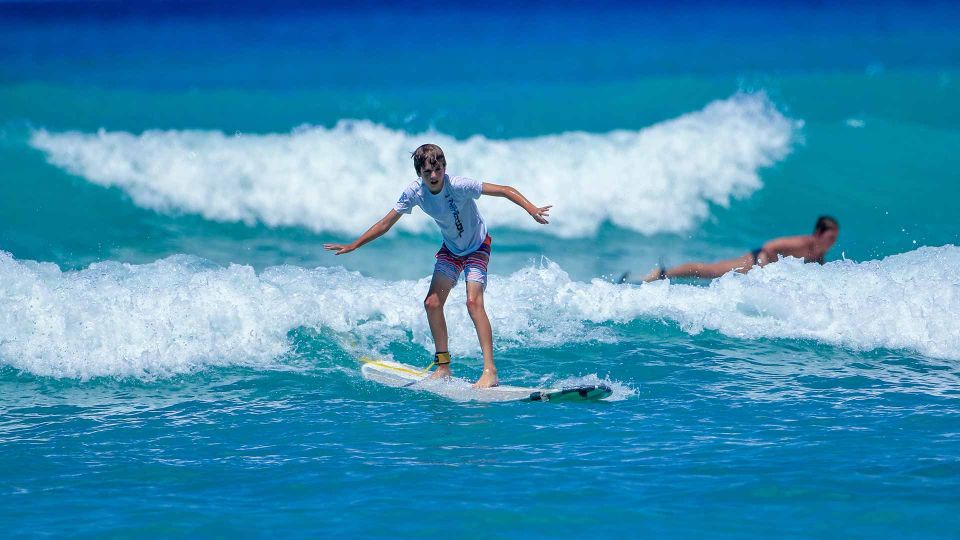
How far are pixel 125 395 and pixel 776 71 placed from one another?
10.9 metres

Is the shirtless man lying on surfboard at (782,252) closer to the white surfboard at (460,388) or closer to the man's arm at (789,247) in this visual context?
the man's arm at (789,247)

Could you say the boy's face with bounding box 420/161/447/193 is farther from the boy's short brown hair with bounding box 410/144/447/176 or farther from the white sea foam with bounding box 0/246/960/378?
the white sea foam with bounding box 0/246/960/378

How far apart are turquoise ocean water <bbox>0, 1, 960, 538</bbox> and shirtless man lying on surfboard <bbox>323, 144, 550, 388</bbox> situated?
533 mm

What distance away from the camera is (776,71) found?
14.8 meters

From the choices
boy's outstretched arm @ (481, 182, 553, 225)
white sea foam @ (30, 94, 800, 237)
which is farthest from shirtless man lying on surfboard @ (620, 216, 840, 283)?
boy's outstretched arm @ (481, 182, 553, 225)

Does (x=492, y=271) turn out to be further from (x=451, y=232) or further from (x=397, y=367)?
(x=451, y=232)

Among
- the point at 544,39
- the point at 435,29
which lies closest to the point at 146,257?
the point at 435,29

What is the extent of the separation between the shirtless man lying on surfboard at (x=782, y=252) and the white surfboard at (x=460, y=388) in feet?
10.7

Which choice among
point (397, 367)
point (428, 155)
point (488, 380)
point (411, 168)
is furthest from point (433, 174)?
point (411, 168)

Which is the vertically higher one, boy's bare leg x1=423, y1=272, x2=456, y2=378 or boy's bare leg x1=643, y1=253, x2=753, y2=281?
boy's bare leg x1=643, y1=253, x2=753, y2=281

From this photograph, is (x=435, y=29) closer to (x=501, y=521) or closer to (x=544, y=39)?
(x=544, y=39)

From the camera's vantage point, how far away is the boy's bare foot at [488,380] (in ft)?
21.2

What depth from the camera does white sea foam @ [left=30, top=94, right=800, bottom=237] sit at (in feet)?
42.4

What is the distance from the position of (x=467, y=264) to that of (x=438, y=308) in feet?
1.16
